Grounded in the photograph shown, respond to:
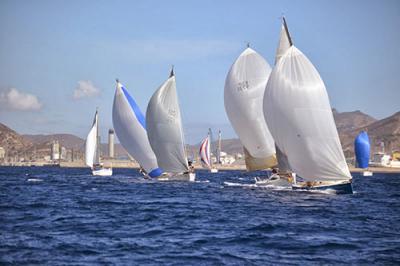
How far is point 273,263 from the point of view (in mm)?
20938

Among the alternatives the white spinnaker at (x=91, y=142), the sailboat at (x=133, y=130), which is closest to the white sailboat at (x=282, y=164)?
the sailboat at (x=133, y=130)

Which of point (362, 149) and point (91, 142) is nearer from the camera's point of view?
point (91, 142)

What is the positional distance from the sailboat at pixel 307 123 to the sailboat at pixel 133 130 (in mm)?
34706

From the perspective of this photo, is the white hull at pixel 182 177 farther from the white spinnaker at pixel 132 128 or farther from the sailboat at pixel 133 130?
the white spinnaker at pixel 132 128

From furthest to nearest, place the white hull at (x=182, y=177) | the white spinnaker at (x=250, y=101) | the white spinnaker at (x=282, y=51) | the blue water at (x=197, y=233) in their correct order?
the white hull at (x=182, y=177) → the white spinnaker at (x=250, y=101) → the white spinnaker at (x=282, y=51) → the blue water at (x=197, y=233)

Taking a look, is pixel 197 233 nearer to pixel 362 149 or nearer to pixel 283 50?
pixel 283 50

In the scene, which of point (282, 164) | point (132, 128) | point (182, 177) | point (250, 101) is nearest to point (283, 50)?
point (250, 101)

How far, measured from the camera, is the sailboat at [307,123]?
48094 millimetres

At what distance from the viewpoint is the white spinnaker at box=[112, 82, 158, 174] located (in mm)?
82250

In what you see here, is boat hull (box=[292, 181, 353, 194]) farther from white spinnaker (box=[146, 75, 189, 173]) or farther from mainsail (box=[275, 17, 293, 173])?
white spinnaker (box=[146, 75, 189, 173])

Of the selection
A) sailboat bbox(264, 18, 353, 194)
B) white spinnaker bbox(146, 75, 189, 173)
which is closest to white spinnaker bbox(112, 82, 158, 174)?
white spinnaker bbox(146, 75, 189, 173)

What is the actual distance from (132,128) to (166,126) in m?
8.85

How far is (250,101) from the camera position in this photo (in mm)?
61594

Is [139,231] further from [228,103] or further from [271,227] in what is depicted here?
[228,103]
